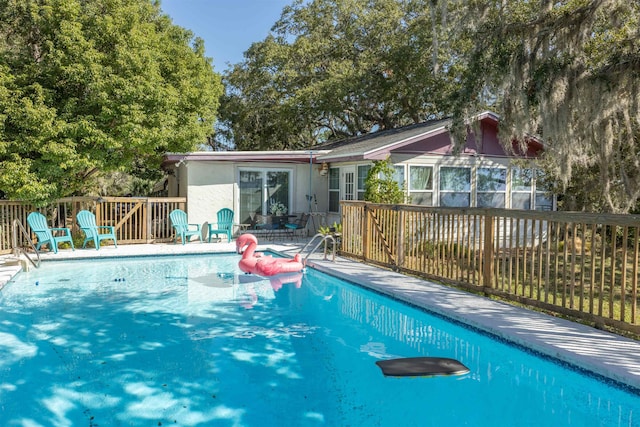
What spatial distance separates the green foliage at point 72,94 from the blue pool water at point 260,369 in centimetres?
375

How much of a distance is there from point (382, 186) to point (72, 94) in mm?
7548

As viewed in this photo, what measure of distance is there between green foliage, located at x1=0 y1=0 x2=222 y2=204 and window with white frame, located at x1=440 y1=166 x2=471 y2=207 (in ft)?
23.7

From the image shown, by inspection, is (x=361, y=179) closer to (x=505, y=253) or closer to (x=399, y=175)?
(x=399, y=175)

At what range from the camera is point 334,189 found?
1389cm

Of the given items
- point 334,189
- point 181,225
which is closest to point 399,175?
point 334,189

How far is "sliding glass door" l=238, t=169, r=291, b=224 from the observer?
45.6 ft

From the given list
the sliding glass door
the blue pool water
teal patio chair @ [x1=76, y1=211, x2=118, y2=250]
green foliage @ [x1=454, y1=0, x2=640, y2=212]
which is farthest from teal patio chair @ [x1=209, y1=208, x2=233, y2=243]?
green foliage @ [x1=454, y1=0, x2=640, y2=212]

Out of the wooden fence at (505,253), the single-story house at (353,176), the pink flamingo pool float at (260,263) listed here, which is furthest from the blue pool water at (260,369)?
the single-story house at (353,176)

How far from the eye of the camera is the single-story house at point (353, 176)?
12.0 metres

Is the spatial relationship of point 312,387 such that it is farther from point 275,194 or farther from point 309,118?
point 309,118

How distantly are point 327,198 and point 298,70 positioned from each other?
35.6 feet

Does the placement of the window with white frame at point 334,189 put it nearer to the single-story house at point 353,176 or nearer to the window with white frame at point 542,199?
the single-story house at point 353,176

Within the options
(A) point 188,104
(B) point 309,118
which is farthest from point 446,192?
(B) point 309,118

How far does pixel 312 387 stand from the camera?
4.09 m
